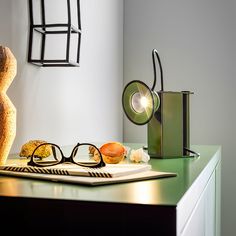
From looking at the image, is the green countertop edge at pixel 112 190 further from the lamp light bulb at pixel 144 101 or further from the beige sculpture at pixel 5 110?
the lamp light bulb at pixel 144 101

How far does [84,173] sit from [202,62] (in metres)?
2.06

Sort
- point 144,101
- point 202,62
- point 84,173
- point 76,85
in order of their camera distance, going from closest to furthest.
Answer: point 84,173, point 144,101, point 76,85, point 202,62

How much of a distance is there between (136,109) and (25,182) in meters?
0.59

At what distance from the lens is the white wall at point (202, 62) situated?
2.85m

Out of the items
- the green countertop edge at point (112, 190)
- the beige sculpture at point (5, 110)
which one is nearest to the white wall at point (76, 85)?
the beige sculpture at point (5, 110)

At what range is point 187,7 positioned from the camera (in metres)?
2.92

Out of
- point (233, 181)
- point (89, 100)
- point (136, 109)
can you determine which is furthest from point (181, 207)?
point (233, 181)

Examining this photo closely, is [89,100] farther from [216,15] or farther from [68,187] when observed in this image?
[68,187]

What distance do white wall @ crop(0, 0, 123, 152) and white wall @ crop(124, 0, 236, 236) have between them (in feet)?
0.67

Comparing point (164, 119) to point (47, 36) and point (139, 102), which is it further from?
point (47, 36)

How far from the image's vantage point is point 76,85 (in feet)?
7.16

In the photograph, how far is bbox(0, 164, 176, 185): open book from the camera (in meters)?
0.93

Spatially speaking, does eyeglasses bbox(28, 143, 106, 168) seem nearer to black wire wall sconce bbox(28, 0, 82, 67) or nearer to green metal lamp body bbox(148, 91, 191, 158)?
green metal lamp body bbox(148, 91, 191, 158)

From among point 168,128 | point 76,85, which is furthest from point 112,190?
point 76,85
